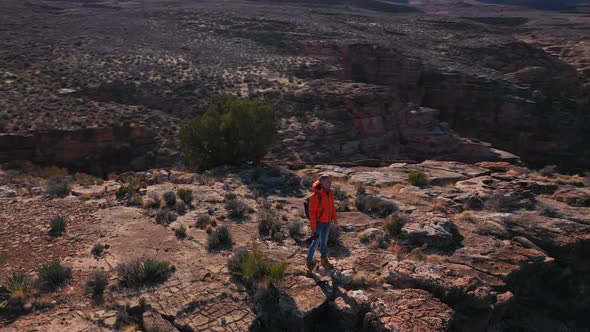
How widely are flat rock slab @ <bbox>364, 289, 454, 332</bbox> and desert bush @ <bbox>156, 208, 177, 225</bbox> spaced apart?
17.6ft

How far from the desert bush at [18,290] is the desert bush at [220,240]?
131 inches

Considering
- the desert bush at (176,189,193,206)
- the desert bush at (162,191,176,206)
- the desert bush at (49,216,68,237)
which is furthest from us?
the desert bush at (176,189,193,206)

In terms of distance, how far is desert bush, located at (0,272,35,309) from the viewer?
724 centimetres

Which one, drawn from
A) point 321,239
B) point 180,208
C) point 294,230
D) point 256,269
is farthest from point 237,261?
point 180,208

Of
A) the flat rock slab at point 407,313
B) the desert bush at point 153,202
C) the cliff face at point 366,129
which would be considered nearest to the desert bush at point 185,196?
the desert bush at point 153,202

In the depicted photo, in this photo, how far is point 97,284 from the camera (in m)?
7.74

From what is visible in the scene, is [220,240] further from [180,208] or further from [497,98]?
[497,98]

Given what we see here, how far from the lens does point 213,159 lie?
16.8m

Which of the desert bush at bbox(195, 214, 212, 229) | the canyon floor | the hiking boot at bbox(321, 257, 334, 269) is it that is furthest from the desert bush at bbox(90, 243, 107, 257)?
the hiking boot at bbox(321, 257, 334, 269)

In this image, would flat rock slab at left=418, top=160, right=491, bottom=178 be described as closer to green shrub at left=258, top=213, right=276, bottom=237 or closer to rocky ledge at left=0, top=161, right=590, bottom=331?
rocky ledge at left=0, top=161, right=590, bottom=331

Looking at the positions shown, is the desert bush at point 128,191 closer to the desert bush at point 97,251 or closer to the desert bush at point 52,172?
the desert bush at point 97,251

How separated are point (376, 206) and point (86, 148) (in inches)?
555

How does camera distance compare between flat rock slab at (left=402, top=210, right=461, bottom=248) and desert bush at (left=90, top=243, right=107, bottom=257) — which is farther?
flat rock slab at (left=402, top=210, right=461, bottom=248)

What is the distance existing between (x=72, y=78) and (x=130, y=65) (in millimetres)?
3996
